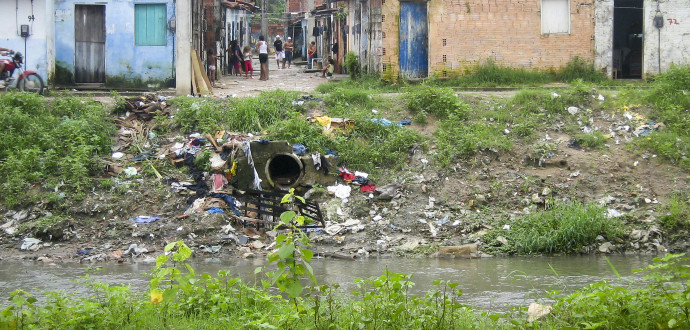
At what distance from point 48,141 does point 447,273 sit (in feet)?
23.5

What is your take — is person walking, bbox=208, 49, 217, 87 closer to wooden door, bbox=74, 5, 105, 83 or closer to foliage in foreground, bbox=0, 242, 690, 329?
wooden door, bbox=74, 5, 105, 83

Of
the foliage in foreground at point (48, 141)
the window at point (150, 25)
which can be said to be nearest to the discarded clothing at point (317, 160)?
the foliage in foreground at point (48, 141)

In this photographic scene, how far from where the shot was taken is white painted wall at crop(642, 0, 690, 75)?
17547mm

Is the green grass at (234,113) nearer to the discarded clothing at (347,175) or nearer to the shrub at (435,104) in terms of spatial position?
the discarded clothing at (347,175)

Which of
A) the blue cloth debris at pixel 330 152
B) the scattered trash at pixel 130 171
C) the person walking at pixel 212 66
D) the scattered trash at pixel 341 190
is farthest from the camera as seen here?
the person walking at pixel 212 66

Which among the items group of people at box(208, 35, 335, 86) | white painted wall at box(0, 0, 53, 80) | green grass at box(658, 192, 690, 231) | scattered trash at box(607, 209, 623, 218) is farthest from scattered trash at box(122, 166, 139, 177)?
green grass at box(658, 192, 690, 231)

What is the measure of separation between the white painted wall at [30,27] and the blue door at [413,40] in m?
8.40

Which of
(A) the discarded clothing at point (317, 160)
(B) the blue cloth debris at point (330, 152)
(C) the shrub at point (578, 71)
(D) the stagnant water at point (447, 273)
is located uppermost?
(C) the shrub at point (578, 71)

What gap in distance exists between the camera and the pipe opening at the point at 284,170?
1080cm

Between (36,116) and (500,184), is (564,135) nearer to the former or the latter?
(500,184)

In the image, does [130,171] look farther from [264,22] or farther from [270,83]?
[264,22]

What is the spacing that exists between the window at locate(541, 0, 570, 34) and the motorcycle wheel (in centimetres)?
1204

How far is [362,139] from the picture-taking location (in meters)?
12.2

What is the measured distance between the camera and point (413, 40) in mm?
17719
